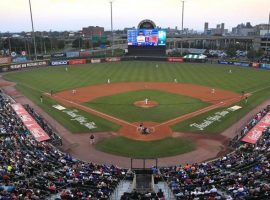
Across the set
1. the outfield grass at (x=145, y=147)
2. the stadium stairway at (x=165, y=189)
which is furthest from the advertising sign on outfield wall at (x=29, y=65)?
the stadium stairway at (x=165, y=189)

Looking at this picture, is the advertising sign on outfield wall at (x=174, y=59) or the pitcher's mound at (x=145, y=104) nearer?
the pitcher's mound at (x=145, y=104)

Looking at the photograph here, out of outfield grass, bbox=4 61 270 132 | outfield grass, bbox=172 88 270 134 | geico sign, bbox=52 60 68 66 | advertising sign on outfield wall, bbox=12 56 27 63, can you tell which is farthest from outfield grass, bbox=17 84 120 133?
advertising sign on outfield wall, bbox=12 56 27 63

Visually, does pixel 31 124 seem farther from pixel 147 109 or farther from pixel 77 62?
pixel 77 62

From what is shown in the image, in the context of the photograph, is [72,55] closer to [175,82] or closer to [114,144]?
[175,82]

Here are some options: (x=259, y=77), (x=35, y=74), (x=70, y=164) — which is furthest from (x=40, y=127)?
(x=259, y=77)

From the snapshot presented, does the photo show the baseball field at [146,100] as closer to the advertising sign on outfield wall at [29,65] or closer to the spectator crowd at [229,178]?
the spectator crowd at [229,178]

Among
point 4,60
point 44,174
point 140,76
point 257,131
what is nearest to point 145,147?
point 44,174

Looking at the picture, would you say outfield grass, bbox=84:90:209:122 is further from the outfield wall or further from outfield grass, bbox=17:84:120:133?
the outfield wall
